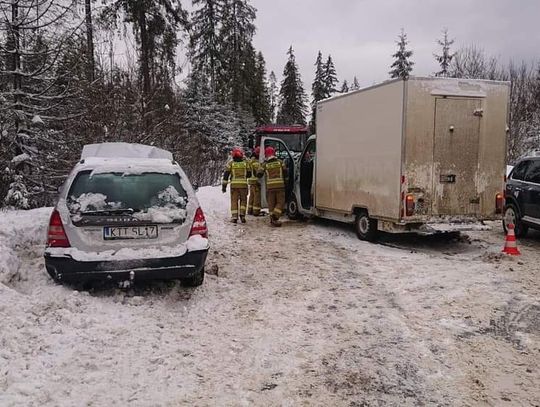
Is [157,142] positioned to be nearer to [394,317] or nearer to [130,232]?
[130,232]

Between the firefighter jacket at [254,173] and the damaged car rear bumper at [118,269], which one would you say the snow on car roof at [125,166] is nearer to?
the damaged car rear bumper at [118,269]

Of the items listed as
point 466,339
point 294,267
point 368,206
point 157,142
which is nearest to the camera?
point 466,339

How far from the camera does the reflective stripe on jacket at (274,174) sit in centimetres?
1171

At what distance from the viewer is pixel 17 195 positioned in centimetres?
908

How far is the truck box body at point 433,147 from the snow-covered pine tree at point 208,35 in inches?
1309

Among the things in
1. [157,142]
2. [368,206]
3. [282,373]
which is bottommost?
[282,373]

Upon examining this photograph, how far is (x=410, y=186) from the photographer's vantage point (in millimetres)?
8281

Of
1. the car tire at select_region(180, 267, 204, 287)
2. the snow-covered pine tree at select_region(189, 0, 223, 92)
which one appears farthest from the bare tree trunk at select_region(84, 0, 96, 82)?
the snow-covered pine tree at select_region(189, 0, 223, 92)

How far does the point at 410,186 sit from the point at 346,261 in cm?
175

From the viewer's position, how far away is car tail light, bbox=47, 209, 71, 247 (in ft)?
16.8

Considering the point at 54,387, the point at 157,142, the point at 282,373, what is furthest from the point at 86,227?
the point at 157,142

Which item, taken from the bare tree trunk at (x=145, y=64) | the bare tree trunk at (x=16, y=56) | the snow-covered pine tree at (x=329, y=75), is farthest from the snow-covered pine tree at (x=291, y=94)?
the bare tree trunk at (x=16, y=56)

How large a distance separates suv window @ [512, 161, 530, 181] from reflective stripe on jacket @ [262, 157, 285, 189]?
17.0 feet

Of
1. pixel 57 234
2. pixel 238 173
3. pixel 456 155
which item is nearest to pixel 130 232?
pixel 57 234
